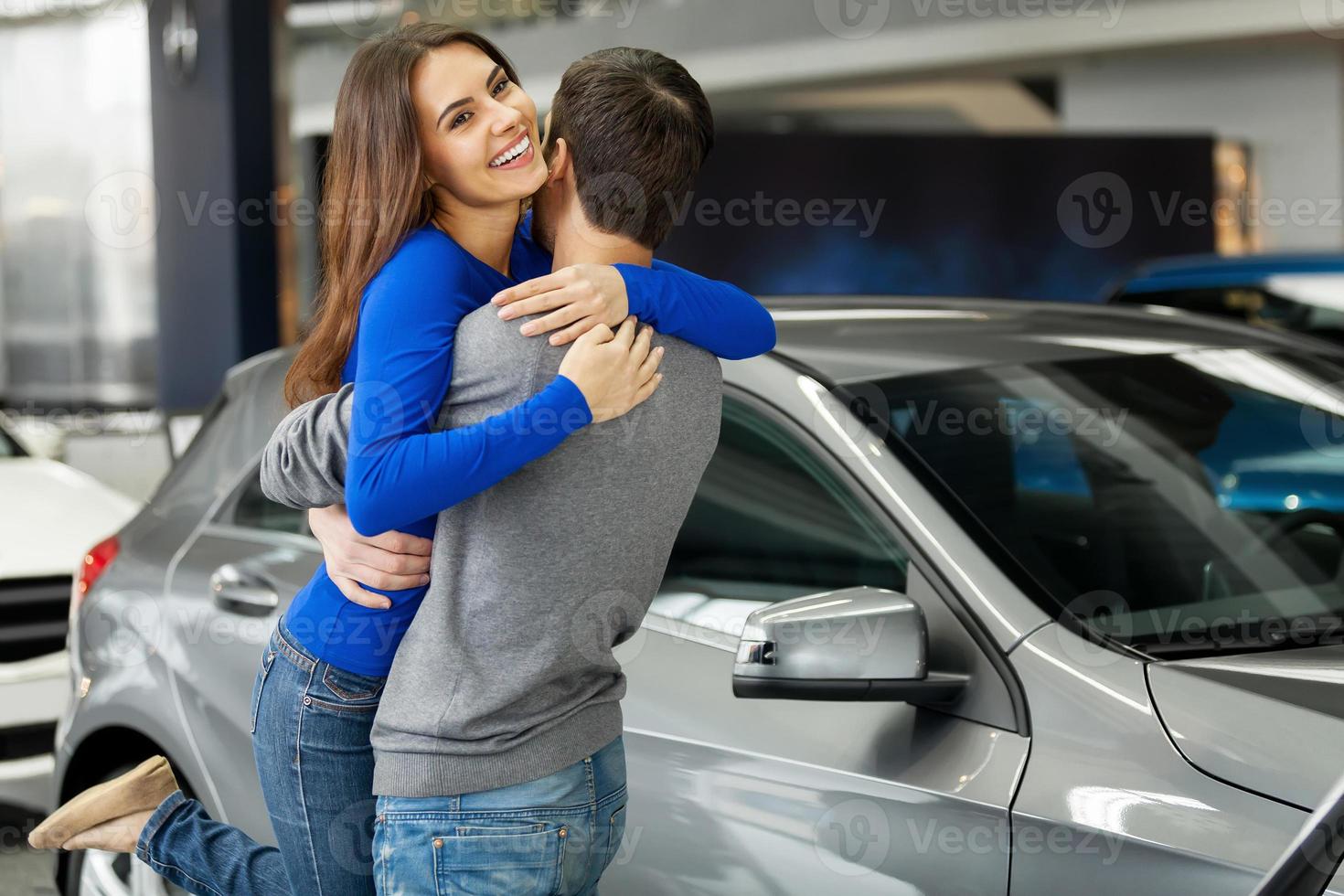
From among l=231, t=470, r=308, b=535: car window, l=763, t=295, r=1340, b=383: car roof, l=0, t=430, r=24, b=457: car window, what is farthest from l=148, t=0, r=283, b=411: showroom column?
l=763, t=295, r=1340, b=383: car roof

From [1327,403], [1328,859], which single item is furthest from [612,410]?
[1327,403]

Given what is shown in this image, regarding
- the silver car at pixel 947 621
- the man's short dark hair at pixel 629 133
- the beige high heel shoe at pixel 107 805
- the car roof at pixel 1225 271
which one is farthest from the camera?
the car roof at pixel 1225 271

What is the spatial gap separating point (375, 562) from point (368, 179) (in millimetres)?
369

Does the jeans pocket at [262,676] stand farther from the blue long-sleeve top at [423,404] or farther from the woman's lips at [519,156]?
the woman's lips at [519,156]

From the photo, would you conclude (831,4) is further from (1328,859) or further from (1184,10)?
(1328,859)

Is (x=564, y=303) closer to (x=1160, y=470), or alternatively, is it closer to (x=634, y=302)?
(x=634, y=302)

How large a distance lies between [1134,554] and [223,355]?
22.8 feet

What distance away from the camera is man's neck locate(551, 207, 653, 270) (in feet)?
4.63

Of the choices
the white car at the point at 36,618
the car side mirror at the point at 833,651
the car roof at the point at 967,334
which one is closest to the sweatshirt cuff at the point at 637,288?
the car side mirror at the point at 833,651

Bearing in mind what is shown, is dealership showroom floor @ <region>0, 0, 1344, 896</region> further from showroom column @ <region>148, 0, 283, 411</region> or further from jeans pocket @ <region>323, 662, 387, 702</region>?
showroom column @ <region>148, 0, 283, 411</region>

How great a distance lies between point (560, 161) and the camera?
1.40 metres

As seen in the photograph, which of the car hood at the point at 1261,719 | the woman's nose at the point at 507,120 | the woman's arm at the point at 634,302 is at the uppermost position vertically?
the woman's nose at the point at 507,120

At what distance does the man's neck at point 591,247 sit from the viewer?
1.41m

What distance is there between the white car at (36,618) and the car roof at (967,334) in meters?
2.19
